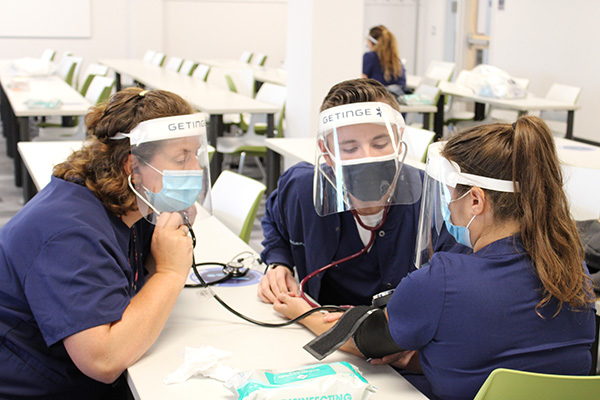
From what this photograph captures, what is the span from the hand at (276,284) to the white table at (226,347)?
1.0 inches

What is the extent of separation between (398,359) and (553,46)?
23.4 ft

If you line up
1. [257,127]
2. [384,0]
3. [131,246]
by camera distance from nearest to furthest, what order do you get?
[131,246] < [257,127] < [384,0]

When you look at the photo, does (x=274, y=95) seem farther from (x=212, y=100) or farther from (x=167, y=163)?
(x=167, y=163)

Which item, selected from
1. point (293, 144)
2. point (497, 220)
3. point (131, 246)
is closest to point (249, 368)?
point (131, 246)

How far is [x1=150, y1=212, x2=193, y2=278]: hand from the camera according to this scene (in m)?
1.60

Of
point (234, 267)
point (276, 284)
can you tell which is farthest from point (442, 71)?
point (276, 284)

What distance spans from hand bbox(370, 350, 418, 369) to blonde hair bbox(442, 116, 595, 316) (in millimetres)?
331

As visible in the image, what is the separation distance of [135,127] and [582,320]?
1015 mm

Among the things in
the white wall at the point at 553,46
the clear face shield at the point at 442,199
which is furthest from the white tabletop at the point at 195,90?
the white wall at the point at 553,46

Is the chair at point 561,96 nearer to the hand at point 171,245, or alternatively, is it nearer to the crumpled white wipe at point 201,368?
the hand at point 171,245

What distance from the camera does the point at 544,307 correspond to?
121cm

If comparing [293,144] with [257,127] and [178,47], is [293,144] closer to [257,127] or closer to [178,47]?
[257,127]

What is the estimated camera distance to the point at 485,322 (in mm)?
1197

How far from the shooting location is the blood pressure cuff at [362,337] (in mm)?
1359
